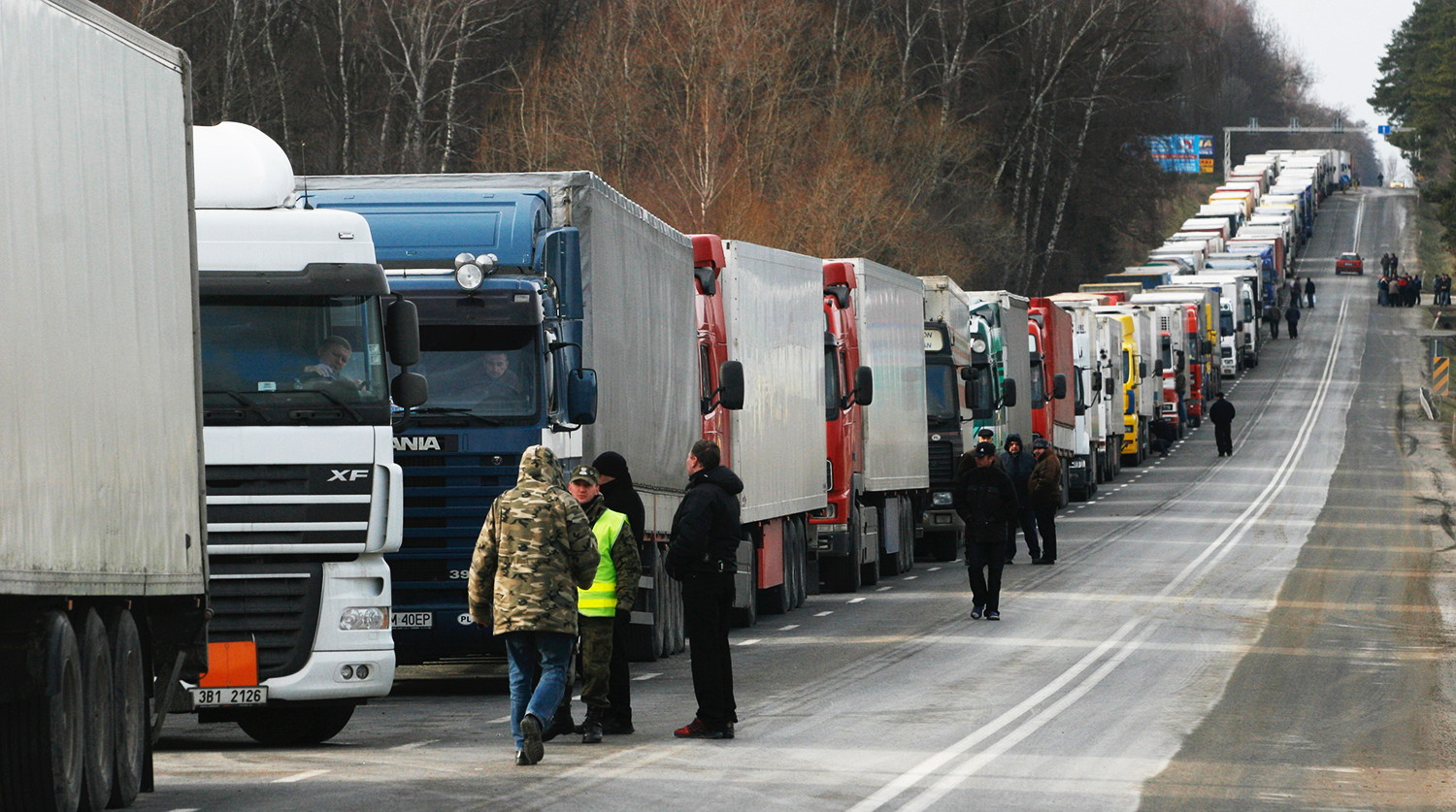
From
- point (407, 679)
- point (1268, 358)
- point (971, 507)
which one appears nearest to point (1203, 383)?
point (1268, 358)

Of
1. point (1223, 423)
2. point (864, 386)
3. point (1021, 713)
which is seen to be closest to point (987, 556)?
point (864, 386)

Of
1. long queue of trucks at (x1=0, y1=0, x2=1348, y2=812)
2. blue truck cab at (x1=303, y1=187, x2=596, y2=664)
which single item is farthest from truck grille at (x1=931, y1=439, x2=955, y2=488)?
blue truck cab at (x1=303, y1=187, x2=596, y2=664)

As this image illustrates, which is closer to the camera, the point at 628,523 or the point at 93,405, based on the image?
the point at 93,405

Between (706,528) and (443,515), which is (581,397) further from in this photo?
(706,528)

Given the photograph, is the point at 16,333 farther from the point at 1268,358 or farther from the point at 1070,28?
the point at 1268,358

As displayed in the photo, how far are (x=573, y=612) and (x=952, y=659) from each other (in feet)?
21.9

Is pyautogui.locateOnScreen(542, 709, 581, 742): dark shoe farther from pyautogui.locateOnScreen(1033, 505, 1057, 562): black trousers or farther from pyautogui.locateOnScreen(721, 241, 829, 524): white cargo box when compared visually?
pyautogui.locateOnScreen(1033, 505, 1057, 562): black trousers

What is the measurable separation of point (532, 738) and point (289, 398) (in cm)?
227

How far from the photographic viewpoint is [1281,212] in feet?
426

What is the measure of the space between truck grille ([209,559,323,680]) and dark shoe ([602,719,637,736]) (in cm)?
183

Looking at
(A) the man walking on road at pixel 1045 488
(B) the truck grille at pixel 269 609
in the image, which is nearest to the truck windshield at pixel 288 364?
(B) the truck grille at pixel 269 609

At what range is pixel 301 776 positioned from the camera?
1104cm

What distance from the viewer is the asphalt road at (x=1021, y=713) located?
418 inches

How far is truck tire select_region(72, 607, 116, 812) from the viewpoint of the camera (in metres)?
9.03
